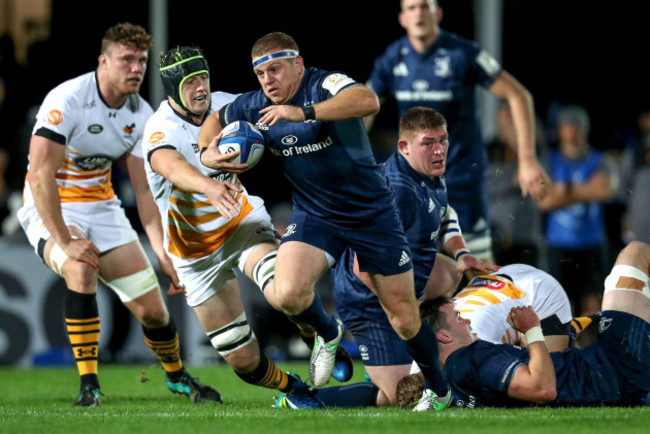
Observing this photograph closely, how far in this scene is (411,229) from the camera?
23.9 feet

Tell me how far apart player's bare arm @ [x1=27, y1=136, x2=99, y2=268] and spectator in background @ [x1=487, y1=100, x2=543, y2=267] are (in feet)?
16.3

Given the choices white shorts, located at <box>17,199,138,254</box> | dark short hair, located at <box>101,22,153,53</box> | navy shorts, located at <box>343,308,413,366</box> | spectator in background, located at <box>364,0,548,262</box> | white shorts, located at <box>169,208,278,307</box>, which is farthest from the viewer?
spectator in background, located at <box>364,0,548,262</box>

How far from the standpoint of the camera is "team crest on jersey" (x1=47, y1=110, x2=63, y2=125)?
24.9 ft

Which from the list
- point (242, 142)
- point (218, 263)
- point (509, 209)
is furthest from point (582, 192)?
point (242, 142)

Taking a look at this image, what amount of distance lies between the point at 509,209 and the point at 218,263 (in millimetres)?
4832

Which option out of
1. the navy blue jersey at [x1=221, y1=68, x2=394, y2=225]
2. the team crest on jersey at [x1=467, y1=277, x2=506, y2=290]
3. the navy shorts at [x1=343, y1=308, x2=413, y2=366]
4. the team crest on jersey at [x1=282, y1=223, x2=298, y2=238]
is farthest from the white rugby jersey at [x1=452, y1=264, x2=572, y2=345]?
the team crest on jersey at [x1=282, y1=223, x2=298, y2=238]

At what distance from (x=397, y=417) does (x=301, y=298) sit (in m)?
0.90

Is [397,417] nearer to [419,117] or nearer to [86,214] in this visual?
[419,117]

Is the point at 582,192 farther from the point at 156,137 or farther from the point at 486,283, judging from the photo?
the point at 156,137

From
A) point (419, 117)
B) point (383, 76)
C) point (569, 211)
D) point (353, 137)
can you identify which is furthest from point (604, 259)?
point (353, 137)

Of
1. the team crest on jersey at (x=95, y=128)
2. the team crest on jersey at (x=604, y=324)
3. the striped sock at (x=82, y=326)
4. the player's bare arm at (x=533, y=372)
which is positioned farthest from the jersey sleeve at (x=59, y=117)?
the team crest on jersey at (x=604, y=324)

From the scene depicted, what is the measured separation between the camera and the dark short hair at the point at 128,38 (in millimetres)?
7703

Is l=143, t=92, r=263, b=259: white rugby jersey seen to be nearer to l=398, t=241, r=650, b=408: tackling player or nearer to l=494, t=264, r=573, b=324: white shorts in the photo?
l=398, t=241, r=650, b=408: tackling player

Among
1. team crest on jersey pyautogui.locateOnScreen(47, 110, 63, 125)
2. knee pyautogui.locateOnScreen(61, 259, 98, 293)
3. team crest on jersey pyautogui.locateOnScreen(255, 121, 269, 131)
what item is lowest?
knee pyautogui.locateOnScreen(61, 259, 98, 293)
